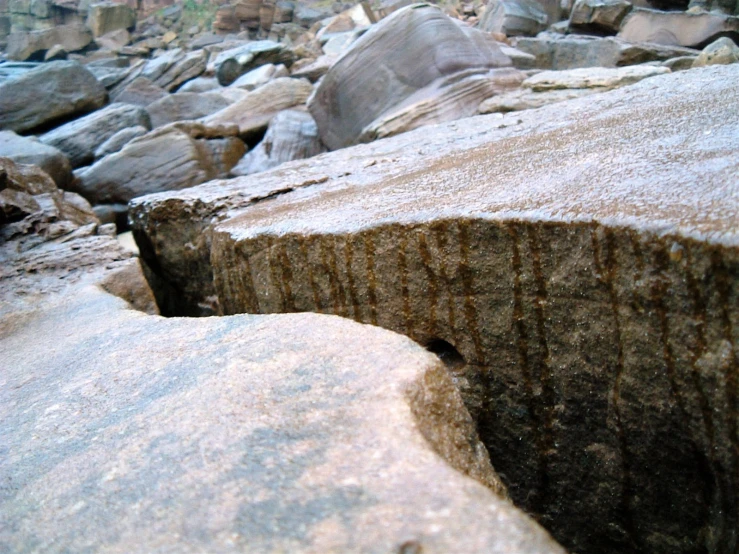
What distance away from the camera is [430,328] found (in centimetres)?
150

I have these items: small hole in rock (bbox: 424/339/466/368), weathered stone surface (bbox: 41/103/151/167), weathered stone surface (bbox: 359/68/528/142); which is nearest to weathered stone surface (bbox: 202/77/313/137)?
weathered stone surface (bbox: 41/103/151/167)

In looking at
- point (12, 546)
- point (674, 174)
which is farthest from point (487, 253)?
point (12, 546)

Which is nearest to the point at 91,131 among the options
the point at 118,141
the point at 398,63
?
the point at 118,141

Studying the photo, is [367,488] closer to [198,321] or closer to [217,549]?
[217,549]

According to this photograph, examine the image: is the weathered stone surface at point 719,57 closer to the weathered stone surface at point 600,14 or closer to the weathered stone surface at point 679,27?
the weathered stone surface at point 679,27

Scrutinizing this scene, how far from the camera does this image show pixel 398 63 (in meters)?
4.48

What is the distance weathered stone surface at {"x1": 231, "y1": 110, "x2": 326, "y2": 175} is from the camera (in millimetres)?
5258

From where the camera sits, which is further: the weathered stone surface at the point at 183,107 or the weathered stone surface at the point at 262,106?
the weathered stone surface at the point at 183,107

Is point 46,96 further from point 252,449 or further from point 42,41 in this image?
point 42,41

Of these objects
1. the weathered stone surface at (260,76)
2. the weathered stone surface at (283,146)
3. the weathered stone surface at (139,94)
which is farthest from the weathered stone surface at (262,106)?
the weathered stone surface at (139,94)

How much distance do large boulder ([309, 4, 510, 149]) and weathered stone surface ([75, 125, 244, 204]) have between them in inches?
45.7

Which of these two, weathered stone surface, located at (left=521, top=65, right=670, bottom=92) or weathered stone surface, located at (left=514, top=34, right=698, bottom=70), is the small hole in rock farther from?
weathered stone surface, located at (left=514, top=34, right=698, bottom=70)

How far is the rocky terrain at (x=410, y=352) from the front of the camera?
824 mm

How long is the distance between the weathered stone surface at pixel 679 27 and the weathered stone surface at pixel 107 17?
47.0ft
